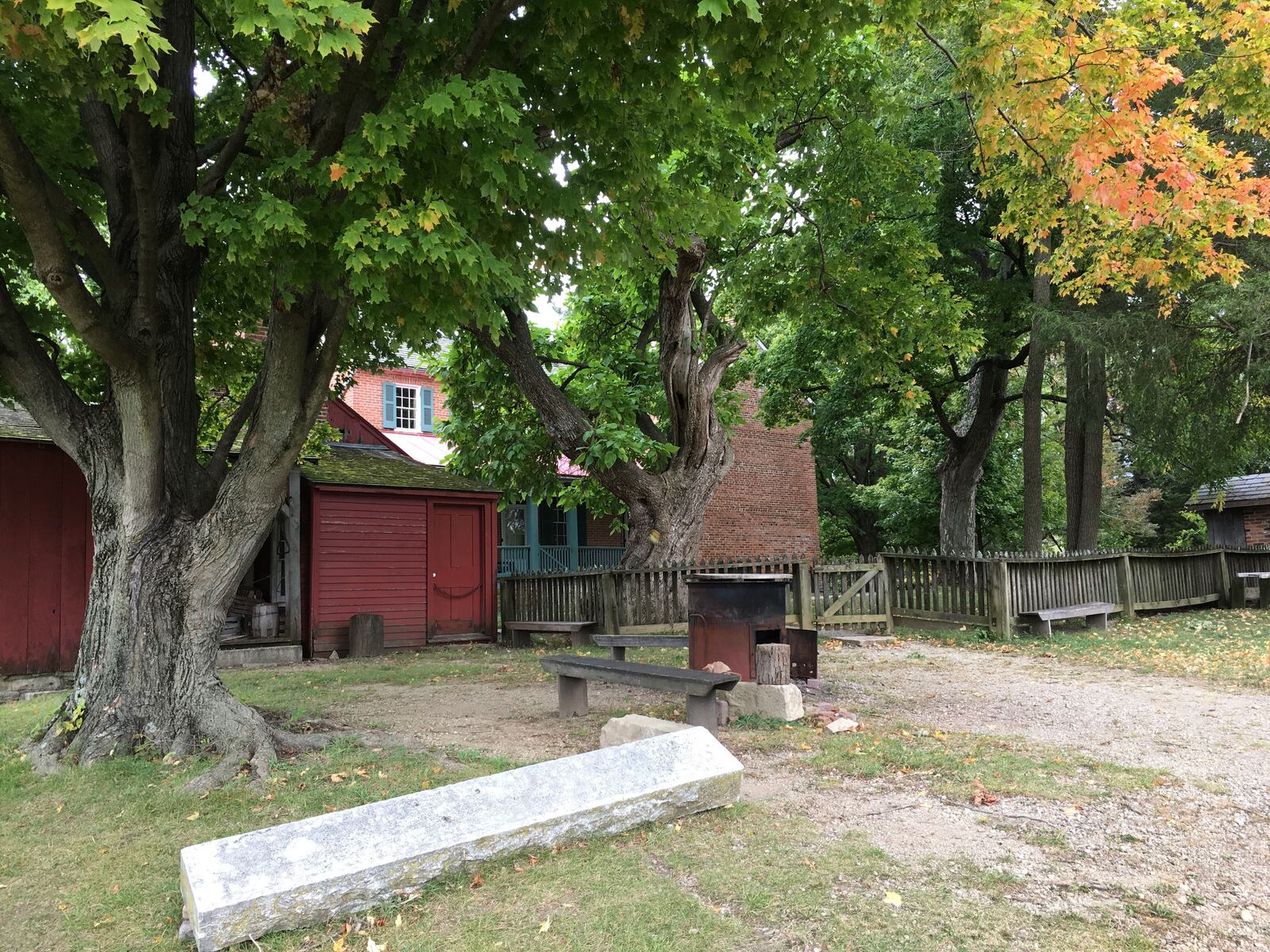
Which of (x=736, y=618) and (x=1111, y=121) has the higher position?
(x=1111, y=121)

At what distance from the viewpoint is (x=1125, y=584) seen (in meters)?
16.4

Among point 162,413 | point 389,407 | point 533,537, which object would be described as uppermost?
point 389,407

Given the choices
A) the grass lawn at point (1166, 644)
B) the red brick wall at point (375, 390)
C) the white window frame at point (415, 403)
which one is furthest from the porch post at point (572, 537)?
the grass lawn at point (1166, 644)

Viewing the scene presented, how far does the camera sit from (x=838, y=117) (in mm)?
13312

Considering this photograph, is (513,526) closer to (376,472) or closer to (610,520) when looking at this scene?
(610,520)

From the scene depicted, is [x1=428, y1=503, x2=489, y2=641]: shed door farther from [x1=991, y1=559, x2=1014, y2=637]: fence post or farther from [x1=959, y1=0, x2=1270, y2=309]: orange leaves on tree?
[x1=959, y1=0, x2=1270, y2=309]: orange leaves on tree

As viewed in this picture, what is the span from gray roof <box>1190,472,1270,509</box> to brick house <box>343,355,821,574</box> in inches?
442

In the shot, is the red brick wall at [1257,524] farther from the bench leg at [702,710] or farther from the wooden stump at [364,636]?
the bench leg at [702,710]

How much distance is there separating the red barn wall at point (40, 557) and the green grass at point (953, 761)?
9.91m

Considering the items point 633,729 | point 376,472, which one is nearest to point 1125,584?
point 633,729

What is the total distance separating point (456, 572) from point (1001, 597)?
985 cm

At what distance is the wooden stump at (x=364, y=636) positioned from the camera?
47.4 feet

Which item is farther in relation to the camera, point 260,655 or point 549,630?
point 549,630

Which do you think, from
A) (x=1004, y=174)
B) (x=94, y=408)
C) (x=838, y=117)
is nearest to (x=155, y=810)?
(x=94, y=408)
